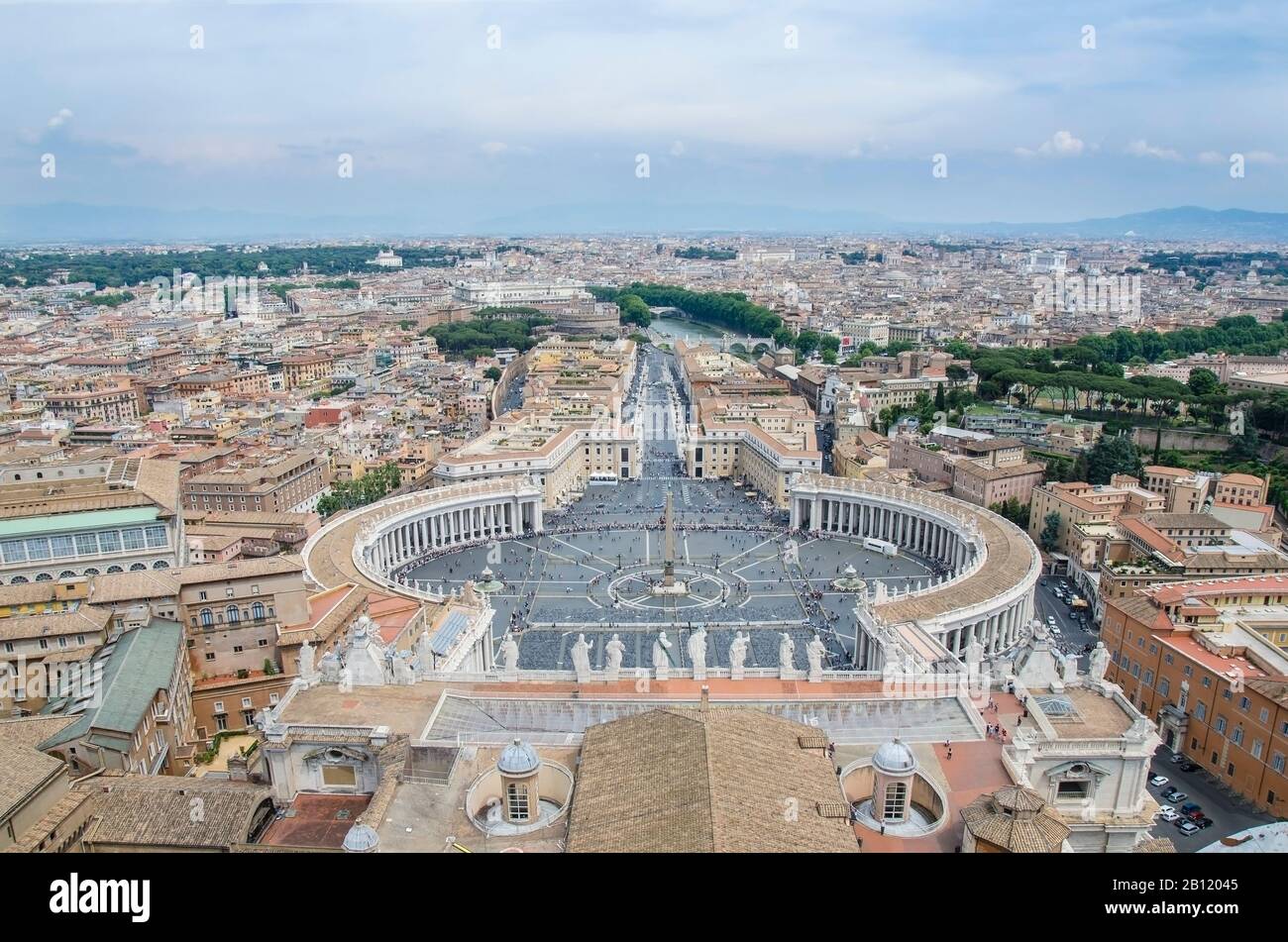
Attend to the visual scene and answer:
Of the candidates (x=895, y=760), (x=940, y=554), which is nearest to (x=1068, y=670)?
(x=895, y=760)

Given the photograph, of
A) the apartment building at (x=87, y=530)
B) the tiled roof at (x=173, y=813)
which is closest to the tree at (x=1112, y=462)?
the apartment building at (x=87, y=530)

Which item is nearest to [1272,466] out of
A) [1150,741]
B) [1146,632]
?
[1146,632]

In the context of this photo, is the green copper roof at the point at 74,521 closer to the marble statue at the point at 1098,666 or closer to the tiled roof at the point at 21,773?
the tiled roof at the point at 21,773

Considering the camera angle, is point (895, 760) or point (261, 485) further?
point (261, 485)

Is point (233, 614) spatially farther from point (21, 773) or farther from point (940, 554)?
point (940, 554)

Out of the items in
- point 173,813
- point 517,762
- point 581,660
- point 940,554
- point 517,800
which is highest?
point 517,762

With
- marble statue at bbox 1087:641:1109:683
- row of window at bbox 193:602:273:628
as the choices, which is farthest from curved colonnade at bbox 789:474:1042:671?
row of window at bbox 193:602:273:628

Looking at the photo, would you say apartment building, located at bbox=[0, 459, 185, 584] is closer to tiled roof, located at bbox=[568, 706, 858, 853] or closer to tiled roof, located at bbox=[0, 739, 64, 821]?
tiled roof, located at bbox=[0, 739, 64, 821]
